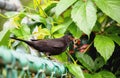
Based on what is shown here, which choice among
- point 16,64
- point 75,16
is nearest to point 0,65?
point 16,64

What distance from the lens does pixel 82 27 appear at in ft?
4.30

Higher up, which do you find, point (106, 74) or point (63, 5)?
point (63, 5)

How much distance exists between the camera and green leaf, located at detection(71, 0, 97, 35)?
4.29 feet

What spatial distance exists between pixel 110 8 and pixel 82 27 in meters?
0.17

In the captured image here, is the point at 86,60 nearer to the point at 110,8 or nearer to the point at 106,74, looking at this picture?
the point at 106,74

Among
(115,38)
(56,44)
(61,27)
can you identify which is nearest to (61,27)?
(61,27)

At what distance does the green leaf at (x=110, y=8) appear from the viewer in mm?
1372

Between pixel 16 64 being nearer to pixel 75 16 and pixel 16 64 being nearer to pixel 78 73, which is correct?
pixel 78 73

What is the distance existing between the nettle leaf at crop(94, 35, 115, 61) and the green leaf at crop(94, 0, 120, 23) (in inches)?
5.4

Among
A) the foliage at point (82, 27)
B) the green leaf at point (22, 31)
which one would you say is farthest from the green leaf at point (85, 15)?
the green leaf at point (22, 31)

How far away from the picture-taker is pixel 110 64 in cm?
172

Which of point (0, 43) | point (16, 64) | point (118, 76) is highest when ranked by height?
point (0, 43)

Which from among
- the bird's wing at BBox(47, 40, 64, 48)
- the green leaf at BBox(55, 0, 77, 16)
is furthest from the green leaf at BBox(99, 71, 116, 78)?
the green leaf at BBox(55, 0, 77, 16)

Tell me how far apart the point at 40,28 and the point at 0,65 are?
91 cm
